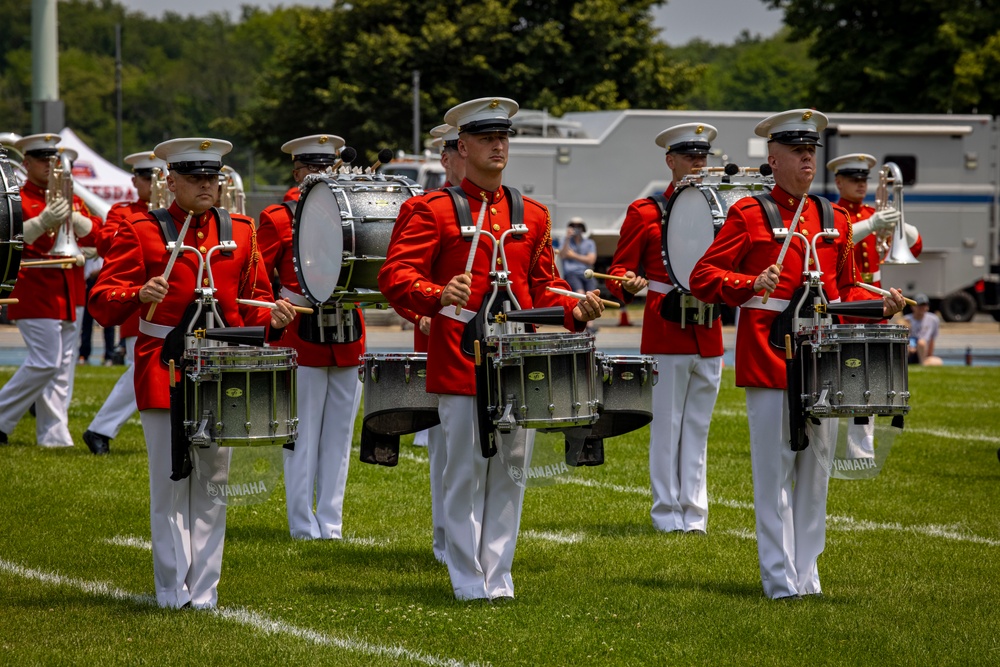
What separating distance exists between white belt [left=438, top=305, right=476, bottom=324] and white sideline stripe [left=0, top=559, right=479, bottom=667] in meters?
1.56

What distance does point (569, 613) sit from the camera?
7.38m

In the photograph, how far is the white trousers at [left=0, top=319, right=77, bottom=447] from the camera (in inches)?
494

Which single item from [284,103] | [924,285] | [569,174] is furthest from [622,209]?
[284,103]

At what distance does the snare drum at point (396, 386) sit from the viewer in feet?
26.8

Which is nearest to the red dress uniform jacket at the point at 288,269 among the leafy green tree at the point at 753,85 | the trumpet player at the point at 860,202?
the trumpet player at the point at 860,202

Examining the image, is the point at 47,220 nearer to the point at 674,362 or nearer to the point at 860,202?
the point at 674,362

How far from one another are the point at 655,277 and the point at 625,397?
187 centimetres

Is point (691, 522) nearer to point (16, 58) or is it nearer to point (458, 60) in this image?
point (458, 60)

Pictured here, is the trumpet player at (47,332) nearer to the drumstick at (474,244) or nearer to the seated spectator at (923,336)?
the drumstick at (474,244)

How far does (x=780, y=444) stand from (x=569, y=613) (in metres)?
1.32

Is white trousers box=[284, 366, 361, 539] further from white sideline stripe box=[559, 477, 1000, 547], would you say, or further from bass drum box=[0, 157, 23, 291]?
bass drum box=[0, 157, 23, 291]

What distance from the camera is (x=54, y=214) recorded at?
872 cm

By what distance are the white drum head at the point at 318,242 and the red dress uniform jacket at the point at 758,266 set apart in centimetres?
203

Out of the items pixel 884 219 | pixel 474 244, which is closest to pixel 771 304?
pixel 474 244
